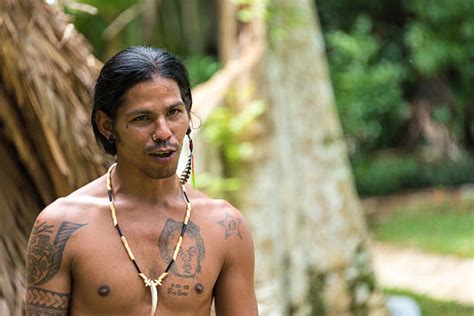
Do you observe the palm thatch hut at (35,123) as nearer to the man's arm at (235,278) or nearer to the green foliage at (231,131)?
the man's arm at (235,278)

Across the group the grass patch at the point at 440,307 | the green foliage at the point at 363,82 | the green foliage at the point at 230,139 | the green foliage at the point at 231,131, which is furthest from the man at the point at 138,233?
the green foliage at the point at 363,82

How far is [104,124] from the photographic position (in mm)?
3121

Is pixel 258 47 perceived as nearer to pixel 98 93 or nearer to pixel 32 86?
pixel 32 86

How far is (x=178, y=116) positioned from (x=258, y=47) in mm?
4225

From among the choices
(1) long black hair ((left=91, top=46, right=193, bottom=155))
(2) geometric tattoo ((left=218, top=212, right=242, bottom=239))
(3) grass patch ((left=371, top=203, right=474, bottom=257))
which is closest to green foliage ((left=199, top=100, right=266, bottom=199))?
(2) geometric tattoo ((left=218, top=212, right=242, bottom=239))

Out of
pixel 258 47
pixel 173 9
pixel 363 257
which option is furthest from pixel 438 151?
pixel 258 47

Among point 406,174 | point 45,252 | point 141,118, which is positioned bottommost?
point 406,174

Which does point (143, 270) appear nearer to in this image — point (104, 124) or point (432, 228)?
point (104, 124)

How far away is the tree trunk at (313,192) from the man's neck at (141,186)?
4301 mm

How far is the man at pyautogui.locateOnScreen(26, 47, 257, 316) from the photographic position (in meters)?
3.03

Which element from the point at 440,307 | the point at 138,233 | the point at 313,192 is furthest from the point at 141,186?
the point at 440,307

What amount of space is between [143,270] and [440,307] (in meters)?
7.72

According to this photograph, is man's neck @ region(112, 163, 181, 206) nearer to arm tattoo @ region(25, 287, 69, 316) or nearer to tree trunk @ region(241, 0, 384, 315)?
arm tattoo @ region(25, 287, 69, 316)

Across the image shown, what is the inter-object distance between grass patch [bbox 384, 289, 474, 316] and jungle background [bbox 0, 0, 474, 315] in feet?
→ 0.09
